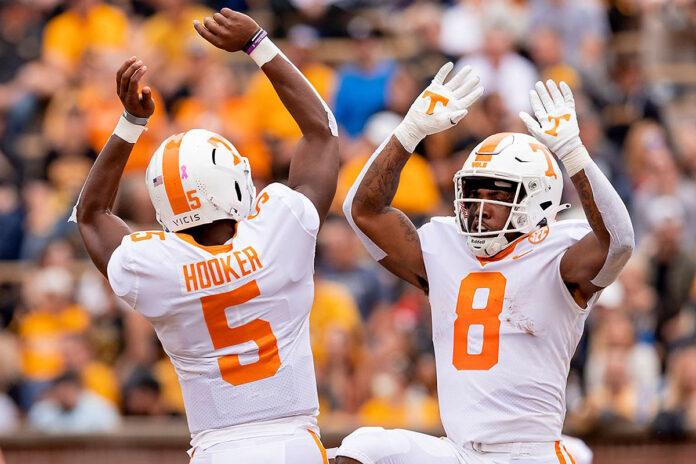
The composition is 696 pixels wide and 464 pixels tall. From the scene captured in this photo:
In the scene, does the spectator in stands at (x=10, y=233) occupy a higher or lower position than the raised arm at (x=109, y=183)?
lower

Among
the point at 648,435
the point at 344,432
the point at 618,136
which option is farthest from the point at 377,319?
the point at 618,136

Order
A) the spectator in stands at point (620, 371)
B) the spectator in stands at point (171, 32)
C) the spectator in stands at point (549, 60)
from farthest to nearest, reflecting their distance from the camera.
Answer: the spectator in stands at point (171, 32) → the spectator in stands at point (549, 60) → the spectator in stands at point (620, 371)

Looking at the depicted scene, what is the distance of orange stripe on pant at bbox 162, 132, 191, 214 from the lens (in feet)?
20.2

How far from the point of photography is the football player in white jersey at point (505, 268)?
622 centimetres

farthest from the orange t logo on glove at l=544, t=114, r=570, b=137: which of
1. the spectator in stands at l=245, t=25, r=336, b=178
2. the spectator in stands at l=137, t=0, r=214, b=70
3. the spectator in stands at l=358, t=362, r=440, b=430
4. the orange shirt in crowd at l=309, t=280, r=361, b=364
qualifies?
the spectator in stands at l=137, t=0, r=214, b=70

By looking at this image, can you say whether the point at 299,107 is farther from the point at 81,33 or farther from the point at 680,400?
the point at 81,33

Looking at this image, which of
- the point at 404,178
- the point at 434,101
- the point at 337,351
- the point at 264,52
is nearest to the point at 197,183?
the point at 264,52

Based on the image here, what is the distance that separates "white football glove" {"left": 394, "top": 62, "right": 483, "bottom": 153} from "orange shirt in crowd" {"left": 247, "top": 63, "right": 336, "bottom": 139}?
6.66 m

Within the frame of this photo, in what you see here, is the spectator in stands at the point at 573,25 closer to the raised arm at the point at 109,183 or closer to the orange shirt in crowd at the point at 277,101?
the orange shirt in crowd at the point at 277,101

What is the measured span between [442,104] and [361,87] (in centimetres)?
705

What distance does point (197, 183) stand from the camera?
242 inches

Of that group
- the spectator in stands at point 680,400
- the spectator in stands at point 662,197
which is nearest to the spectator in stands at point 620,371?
the spectator in stands at point 680,400

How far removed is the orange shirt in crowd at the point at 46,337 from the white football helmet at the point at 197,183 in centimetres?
576

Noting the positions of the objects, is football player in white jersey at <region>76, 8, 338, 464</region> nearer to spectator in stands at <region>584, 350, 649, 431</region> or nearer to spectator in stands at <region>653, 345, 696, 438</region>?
spectator in stands at <region>584, 350, 649, 431</region>
